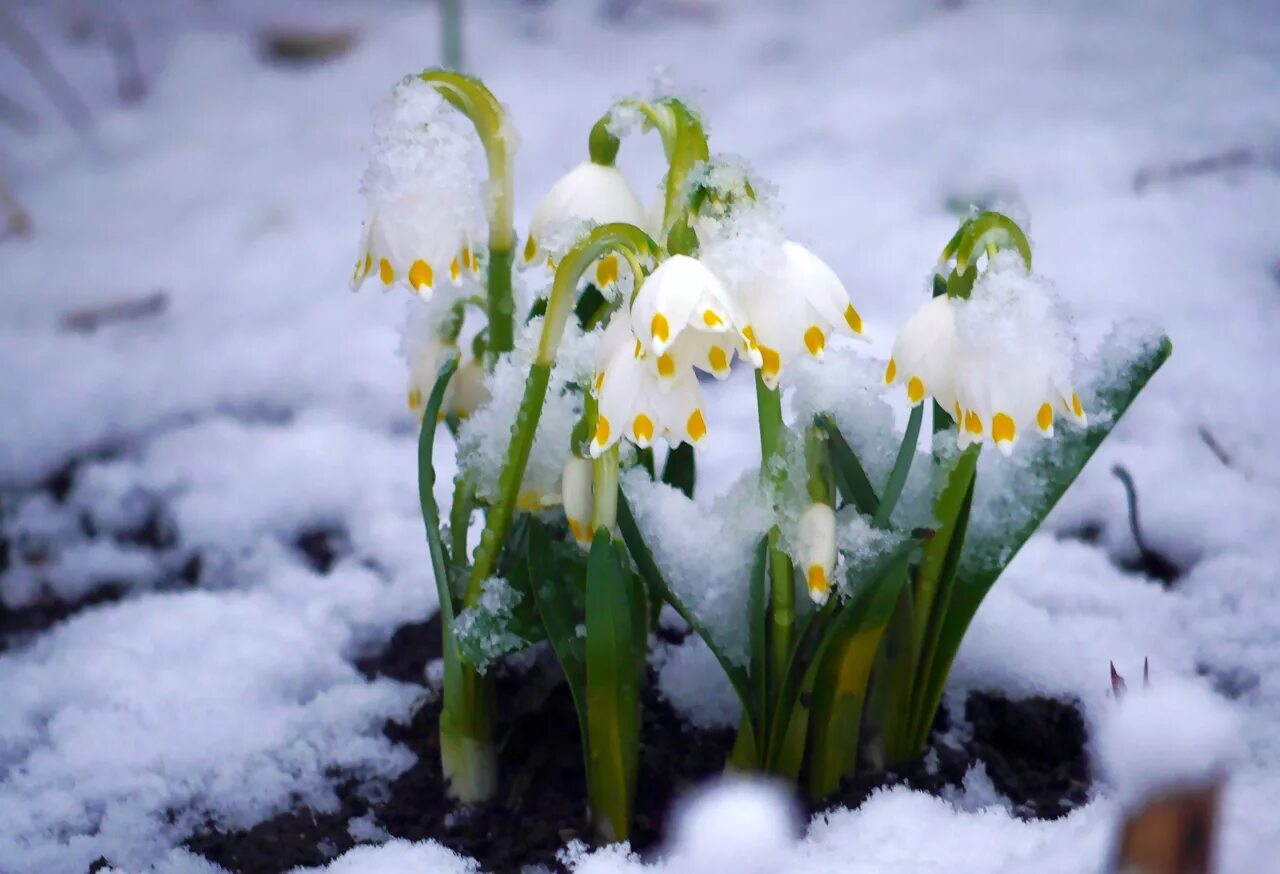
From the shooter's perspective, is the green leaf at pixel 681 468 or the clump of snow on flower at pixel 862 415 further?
the green leaf at pixel 681 468

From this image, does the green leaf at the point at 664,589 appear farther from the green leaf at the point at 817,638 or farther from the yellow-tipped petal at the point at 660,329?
the yellow-tipped petal at the point at 660,329

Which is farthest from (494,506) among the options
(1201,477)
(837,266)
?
(837,266)

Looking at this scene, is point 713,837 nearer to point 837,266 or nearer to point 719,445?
point 719,445

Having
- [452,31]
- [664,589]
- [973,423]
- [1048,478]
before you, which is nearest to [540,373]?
[664,589]

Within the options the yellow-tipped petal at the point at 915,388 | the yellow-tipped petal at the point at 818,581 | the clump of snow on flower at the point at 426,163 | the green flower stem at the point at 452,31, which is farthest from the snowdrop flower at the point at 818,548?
the green flower stem at the point at 452,31

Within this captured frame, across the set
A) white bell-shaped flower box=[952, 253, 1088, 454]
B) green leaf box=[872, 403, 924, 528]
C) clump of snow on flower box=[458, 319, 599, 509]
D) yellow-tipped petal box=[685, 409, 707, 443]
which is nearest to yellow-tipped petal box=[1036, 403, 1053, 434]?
white bell-shaped flower box=[952, 253, 1088, 454]
